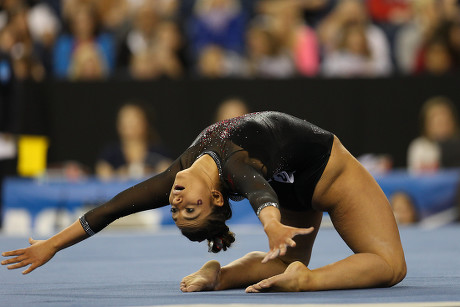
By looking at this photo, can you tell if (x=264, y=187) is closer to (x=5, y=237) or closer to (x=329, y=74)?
(x=5, y=237)

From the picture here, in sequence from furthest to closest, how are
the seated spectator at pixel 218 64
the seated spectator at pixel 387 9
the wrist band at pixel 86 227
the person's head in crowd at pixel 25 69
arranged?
the seated spectator at pixel 387 9, the seated spectator at pixel 218 64, the person's head in crowd at pixel 25 69, the wrist band at pixel 86 227

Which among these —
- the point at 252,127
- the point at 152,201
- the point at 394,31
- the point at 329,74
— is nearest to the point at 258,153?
the point at 252,127

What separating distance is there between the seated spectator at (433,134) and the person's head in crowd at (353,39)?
96 cm

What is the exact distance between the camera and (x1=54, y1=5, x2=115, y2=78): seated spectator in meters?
9.27

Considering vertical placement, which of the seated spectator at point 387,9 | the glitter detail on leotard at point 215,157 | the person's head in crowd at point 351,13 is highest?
the seated spectator at point 387,9

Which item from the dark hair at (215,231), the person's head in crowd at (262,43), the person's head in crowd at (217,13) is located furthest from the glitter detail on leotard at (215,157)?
the person's head in crowd at (217,13)

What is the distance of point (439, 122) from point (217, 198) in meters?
5.32

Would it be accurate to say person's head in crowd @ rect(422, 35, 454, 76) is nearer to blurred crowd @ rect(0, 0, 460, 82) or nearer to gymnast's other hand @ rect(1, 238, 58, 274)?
blurred crowd @ rect(0, 0, 460, 82)

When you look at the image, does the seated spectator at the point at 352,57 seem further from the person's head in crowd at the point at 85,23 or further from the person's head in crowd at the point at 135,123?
the person's head in crowd at the point at 85,23

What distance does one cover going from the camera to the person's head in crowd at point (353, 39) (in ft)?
28.6

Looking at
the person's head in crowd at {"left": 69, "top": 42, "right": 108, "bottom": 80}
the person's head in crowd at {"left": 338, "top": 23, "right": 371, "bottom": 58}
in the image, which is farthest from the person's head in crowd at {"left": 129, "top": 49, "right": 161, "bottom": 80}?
the person's head in crowd at {"left": 338, "top": 23, "right": 371, "bottom": 58}

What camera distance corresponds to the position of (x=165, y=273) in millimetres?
4512

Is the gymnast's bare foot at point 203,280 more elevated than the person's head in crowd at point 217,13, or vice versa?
the person's head in crowd at point 217,13

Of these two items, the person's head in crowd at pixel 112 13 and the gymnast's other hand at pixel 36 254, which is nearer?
the gymnast's other hand at pixel 36 254
